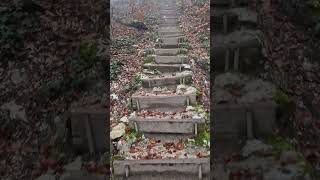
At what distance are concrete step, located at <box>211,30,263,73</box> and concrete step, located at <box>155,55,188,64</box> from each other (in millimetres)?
3558

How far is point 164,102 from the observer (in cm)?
503

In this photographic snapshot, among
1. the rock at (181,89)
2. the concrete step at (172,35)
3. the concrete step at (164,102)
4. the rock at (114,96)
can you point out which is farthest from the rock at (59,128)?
the concrete step at (172,35)

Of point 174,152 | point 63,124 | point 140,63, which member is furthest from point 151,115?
point 63,124

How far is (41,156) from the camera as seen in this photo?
279 centimetres

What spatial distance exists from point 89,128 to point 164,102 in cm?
231

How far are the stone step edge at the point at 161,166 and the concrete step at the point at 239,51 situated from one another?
158cm

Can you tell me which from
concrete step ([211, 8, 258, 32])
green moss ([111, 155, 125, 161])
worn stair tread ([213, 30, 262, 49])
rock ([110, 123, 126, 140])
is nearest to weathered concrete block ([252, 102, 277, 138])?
worn stair tread ([213, 30, 262, 49])

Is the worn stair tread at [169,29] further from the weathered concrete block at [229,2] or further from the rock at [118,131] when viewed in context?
the weathered concrete block at [229,2]

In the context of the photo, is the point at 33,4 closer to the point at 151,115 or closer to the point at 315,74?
the point at 315,74

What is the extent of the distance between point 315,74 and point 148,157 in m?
2.14

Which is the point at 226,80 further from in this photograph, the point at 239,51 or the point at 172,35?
the point at 172,35

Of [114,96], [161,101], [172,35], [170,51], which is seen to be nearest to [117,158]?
[161,101]

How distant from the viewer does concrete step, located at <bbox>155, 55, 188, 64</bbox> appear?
20.7 ft

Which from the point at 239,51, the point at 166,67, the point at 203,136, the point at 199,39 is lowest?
the point at 203,136
